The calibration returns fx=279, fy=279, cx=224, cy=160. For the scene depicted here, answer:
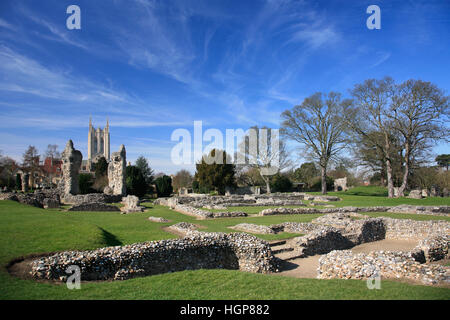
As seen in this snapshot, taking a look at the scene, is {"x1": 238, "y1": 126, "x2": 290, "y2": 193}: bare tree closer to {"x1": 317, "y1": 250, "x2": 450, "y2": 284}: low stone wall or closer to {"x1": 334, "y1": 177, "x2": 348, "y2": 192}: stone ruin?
{"x1": 334, "y1": 177, "x2": 348, "y2": 192}: stone ruin

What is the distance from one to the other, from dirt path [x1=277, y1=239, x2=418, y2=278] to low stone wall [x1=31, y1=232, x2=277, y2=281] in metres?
0.68

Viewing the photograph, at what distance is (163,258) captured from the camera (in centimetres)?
811

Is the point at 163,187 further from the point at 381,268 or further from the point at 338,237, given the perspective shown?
the point at 381,268

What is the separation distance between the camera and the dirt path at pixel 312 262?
8969mm

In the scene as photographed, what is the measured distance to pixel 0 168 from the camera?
2096 inches

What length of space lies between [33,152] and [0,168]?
10.3m

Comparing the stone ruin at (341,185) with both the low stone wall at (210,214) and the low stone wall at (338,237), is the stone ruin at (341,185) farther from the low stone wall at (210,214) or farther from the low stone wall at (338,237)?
the low stone wall at (338,237)

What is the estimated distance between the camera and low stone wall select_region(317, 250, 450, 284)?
6.76 metres

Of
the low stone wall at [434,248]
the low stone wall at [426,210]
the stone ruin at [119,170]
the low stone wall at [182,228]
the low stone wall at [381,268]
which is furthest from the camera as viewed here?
the stone ruin at [119,170]

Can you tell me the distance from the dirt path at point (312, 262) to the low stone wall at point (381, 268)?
1.05 meters

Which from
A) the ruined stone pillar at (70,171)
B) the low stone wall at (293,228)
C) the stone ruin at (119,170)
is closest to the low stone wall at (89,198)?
the ruined stone pillar at (70,171)

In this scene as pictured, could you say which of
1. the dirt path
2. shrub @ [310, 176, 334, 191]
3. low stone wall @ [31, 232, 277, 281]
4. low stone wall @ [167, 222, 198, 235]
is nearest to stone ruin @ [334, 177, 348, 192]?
shrub @ [310, 176, 334, 191]

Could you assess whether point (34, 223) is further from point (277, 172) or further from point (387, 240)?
point (277, 172)

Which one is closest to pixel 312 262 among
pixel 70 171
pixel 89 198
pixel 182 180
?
pixel 89 198
